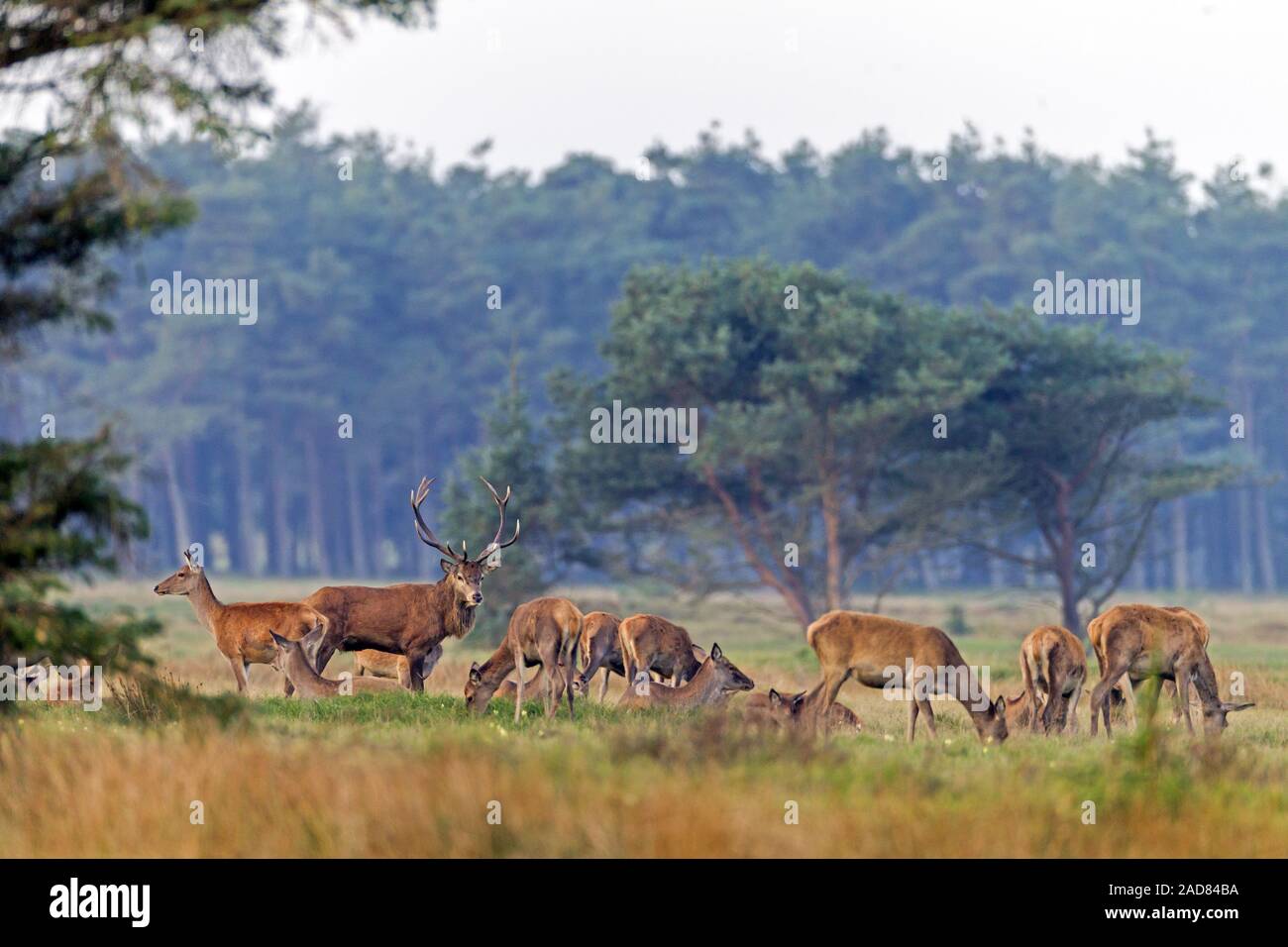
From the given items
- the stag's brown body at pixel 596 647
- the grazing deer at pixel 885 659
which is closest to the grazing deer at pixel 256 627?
the stag's brown body at pixel 596 647

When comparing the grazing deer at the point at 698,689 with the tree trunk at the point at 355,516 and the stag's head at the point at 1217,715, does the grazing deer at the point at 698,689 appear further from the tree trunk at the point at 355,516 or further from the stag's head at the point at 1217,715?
the tree trunk at the point at 355,516

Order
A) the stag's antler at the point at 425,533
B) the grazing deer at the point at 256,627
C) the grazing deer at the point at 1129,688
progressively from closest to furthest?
the grazing deer at the point at 1129,688, the grazing deer at the point at 256,627, the stag's antler at the point at 425,533

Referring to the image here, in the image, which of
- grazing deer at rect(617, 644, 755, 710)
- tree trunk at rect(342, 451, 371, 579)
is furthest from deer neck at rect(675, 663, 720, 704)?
tree trunk at rect(342, 451, 371, 579)

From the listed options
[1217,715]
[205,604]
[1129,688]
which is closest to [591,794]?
[1217,715]

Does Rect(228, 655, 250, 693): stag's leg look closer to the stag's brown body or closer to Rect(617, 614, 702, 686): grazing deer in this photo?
the stag's brown body

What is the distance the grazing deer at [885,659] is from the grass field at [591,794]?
2382 millimetres

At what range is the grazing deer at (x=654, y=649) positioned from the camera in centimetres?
1731

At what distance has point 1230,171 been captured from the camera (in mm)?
72875

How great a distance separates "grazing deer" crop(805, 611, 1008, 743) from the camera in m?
15.6

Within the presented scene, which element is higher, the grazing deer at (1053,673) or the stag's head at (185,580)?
the stag's head at (185,580)

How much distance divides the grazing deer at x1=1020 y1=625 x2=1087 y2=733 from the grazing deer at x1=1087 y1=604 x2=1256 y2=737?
0.63ft

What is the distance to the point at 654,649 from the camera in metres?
17.3

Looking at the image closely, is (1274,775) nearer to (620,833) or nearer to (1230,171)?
(620,833)
